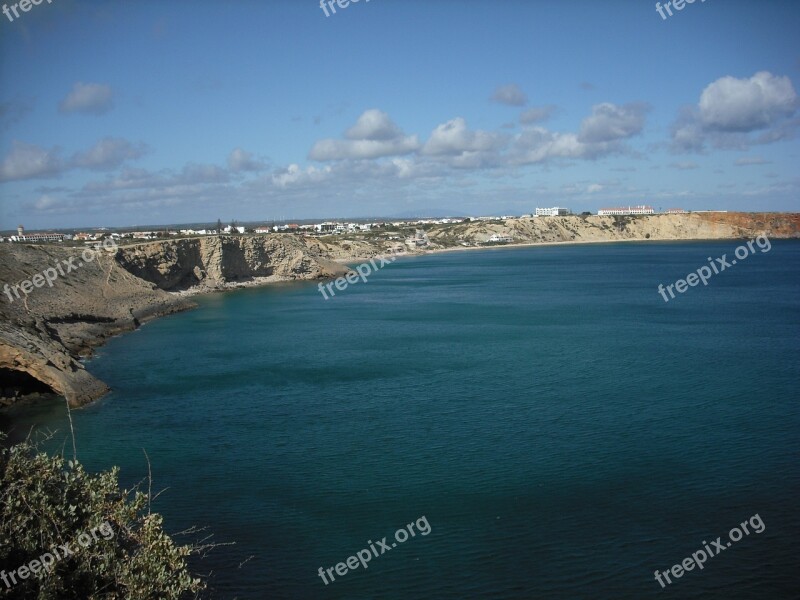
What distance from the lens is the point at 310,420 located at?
22953 millimetres

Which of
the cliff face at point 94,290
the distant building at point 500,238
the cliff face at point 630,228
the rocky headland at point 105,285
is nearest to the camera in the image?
the cliff face at point 94,290

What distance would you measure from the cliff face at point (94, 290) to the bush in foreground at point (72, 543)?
1500 cm

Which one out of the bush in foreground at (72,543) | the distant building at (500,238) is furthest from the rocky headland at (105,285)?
the distant building at (500,238)

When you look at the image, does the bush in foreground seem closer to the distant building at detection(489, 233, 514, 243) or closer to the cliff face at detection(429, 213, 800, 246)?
the cliff face at detection(429, 213, 800, 246)

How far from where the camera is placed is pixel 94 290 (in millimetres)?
43438

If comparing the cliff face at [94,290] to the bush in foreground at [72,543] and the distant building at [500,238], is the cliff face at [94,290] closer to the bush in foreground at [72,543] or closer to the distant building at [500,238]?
the bush in foreground at [72,543]

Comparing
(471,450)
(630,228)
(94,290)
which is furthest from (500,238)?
(471,450)

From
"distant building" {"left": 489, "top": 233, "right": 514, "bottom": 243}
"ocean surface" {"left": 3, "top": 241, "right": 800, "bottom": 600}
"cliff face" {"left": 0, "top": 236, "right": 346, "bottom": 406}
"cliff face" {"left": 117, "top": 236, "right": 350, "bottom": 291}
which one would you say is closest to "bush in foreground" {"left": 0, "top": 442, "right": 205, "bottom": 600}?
"ocean surface" {"left": 3, "top": 241, "right": 800, "bottom": 600}

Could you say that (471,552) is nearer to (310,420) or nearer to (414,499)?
(414,499)

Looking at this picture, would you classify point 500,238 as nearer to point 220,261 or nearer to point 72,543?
point 220,261

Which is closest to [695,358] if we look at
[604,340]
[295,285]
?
[604,340]

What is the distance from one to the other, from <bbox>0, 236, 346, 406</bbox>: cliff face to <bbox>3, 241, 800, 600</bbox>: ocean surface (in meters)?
1.84

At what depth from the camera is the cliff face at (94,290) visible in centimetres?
2517

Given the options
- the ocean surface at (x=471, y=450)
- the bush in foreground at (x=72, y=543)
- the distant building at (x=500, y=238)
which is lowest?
the ocean surface at (x=471, y=450)
